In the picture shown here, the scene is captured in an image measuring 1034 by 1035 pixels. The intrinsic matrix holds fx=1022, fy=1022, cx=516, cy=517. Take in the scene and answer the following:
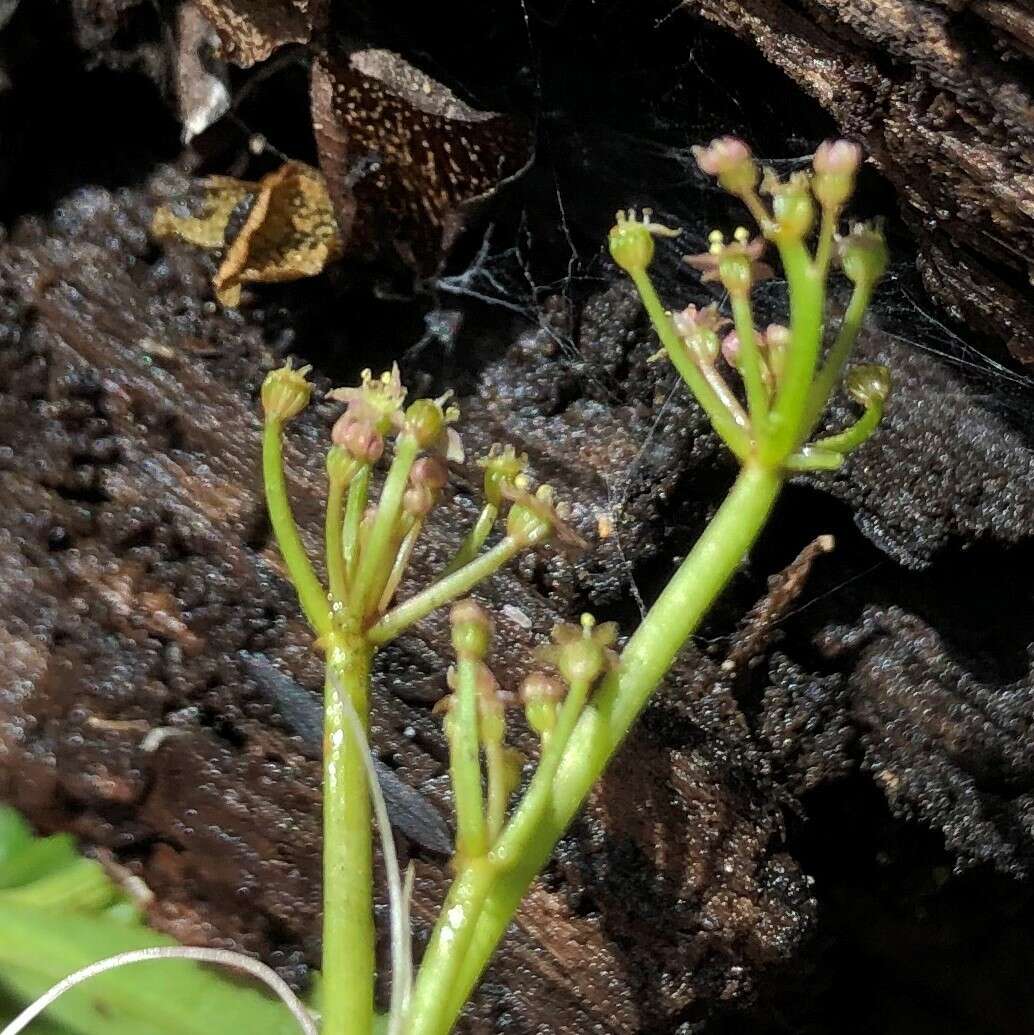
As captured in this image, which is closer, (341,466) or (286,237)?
(341,466)

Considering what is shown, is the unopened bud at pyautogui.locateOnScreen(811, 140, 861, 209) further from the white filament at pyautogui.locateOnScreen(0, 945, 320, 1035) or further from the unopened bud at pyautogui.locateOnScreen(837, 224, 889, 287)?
the white filament at pyautogui.locateOnScreen(0, 945, 320, 1035)

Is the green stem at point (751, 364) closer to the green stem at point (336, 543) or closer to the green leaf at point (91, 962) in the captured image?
the green stem at point (336, 543)

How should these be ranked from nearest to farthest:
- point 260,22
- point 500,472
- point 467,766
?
point 467,766, point 500,472, point 260,22

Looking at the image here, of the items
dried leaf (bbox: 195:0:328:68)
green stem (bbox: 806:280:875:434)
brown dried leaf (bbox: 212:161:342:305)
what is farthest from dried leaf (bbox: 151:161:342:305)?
green stem (bbox: 806:280:875:434)

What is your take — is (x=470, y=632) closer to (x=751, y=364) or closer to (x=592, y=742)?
(x=592, y=742)

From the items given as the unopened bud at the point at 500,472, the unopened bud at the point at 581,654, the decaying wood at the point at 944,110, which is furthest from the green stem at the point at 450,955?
the decaying wood at the point at 944,110

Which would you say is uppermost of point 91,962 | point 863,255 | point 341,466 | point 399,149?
point 863,255

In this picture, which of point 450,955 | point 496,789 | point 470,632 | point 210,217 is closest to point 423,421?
point 470,632
